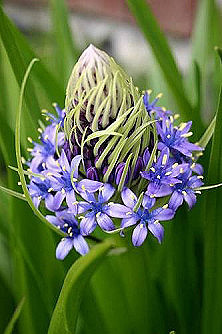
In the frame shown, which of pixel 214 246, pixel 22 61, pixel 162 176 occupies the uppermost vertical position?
pixel 22 61

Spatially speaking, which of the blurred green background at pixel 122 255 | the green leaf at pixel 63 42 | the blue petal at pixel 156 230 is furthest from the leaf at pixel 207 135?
the green leaf at pixel 63 42

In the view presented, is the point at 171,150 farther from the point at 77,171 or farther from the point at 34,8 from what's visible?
the point at 34,8

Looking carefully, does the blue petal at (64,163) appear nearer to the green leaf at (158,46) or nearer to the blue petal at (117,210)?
the blue petal at (117,210)

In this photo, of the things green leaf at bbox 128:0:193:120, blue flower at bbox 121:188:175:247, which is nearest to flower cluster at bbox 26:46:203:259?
blue flower at bbox 121:188:175:247

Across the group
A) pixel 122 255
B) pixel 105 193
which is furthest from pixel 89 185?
pixel 122 255

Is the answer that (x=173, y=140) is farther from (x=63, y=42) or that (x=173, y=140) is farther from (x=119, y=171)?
(x=63, y=42)

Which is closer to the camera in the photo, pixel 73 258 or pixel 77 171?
pixel 77 171

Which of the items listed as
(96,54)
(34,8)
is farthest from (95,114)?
(34,8)
